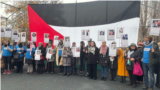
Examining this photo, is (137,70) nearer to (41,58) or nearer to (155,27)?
(155,27)

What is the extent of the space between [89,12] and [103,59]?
3.19m

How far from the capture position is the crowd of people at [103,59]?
4.60 m

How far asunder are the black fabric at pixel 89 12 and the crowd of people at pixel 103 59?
174 cm

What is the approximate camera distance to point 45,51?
22.9 feet

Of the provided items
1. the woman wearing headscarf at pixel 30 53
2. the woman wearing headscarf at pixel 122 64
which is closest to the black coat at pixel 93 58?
the woman wearing headscarf at pixel 122 64

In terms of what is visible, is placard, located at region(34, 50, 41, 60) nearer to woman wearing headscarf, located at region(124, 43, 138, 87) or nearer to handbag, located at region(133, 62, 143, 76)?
woman wearing headscarf, located at region(124, 43, 138, 87)

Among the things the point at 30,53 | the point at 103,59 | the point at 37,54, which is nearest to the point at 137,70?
the point at 103,59

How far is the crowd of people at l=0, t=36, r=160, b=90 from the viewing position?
460 centimetres

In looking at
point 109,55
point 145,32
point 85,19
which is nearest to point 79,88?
point 109,55

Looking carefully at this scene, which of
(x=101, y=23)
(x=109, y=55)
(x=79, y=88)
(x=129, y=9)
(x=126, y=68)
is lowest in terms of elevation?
(x=79, y=88)

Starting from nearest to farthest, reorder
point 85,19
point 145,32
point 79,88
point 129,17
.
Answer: point 79,88 < point 129,17 < point 85,19 < point 145,32

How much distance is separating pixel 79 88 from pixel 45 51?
317cm

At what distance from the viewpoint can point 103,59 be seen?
19.0ft

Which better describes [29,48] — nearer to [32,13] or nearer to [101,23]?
[32,13]
